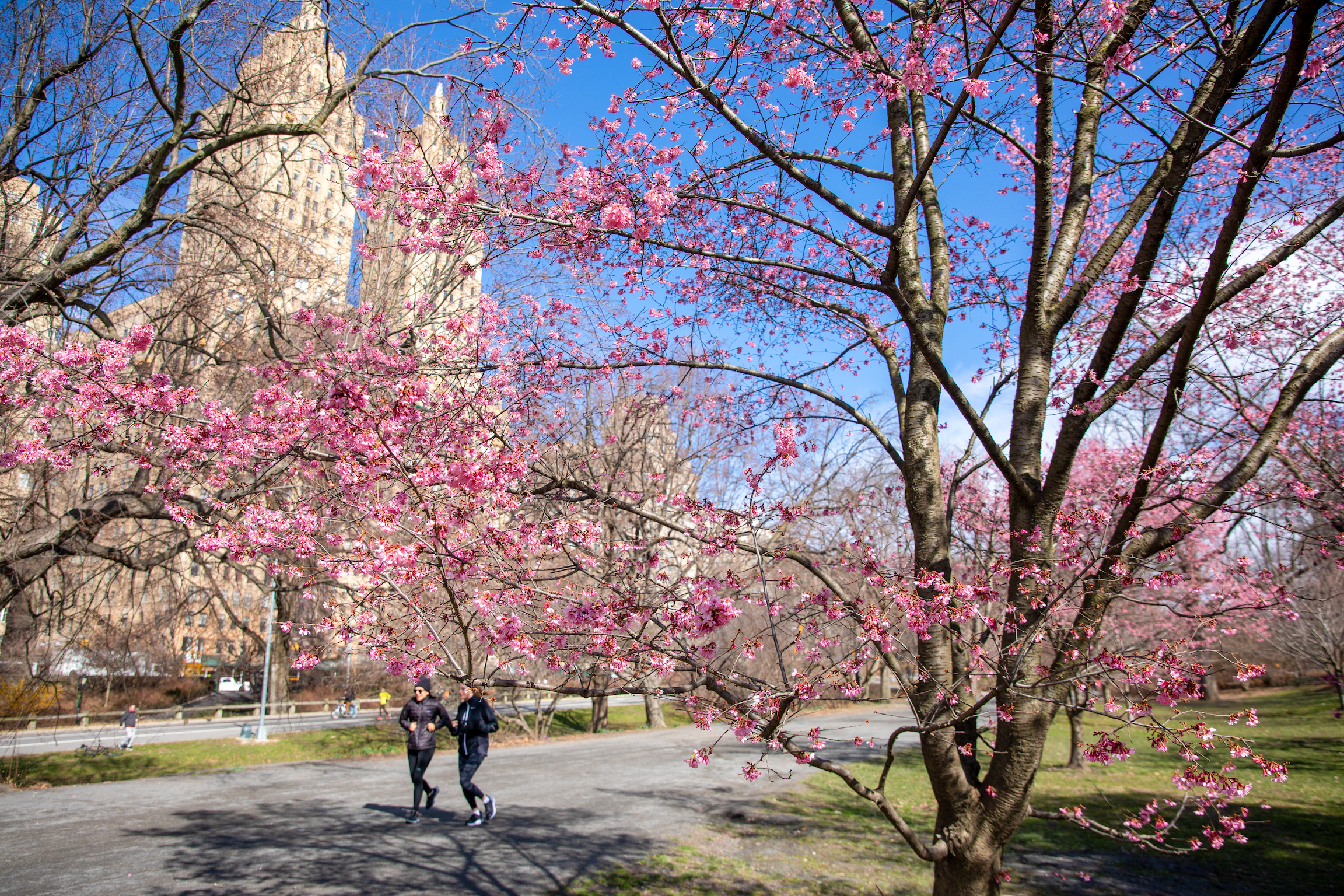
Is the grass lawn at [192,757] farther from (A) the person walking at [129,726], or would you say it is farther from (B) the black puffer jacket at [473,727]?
(B) the black puffer jacket at [473,727]

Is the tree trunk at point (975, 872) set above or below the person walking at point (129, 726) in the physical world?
above

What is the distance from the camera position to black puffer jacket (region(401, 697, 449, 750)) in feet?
27.9

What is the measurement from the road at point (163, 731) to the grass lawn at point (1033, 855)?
21.2 feet

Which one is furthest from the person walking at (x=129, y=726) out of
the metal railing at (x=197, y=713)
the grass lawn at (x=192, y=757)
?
the metal railing at (x=197, y=713)

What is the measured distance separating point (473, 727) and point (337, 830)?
5.59 feet

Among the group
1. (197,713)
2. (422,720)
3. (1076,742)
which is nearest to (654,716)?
(1076,742)

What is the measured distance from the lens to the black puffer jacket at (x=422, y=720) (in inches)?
335

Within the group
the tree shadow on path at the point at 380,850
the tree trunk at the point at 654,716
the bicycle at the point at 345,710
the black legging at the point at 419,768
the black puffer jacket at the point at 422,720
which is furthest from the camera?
the bicycle at the point at 345,710

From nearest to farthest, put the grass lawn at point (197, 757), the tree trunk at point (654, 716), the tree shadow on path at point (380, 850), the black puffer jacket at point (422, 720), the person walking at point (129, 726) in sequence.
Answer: the tree shadow on path at point (380, 850), the black puffer jacket at point (422, 720), the grass lawn at point (197, 757), the person walking at point (129, 726), the tree trunk at point (654, 716)

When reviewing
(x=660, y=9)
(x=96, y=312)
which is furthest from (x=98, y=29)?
(x=660, y=9)

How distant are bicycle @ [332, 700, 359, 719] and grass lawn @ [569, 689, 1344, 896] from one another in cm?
1886

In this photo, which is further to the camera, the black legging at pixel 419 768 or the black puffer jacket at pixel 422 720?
the black puffer jacket at pixel 422 720

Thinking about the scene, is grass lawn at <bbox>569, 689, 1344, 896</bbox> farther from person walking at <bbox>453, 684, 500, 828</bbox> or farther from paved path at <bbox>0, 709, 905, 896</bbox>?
person walking at <bbox>453, 684, 500, 828</bbox>

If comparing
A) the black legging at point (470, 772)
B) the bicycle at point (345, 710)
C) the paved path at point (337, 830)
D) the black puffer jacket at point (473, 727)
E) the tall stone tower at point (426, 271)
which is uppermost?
the tall stone tower at point (426, 271)
